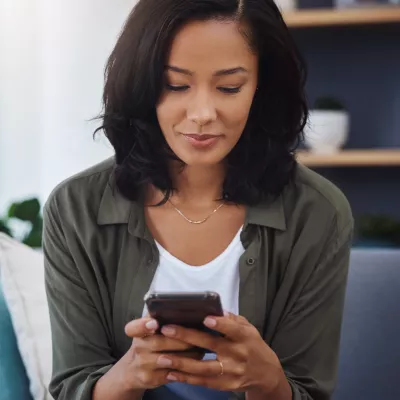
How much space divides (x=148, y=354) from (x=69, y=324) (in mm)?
244

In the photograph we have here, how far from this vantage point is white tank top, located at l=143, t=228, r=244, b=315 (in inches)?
47.9

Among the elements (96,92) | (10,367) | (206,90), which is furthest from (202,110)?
(96,92)

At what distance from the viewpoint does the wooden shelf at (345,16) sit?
2.41m

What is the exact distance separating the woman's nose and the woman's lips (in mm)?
24

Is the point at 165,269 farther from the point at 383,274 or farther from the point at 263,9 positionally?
the point at 383,274

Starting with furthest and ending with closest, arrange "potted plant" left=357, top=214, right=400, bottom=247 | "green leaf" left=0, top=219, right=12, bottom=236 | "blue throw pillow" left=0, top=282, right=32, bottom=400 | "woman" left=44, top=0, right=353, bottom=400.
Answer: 1. "potted plant" left=357, top=214, right=400, bottom=247
2. "green leaf" left=0, top=219, right=12, bottom=236
3. "blue throw pillow" left=0, top=282, right=32, bottom=400
4. "woman" left=44, top=0, right=353, bottom=400

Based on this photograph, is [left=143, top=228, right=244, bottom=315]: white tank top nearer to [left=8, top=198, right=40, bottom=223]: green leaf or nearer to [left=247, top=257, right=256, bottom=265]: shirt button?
[left=247, top=257, right=256, bottom=265]: shirt button

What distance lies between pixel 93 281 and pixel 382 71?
1.64 meters

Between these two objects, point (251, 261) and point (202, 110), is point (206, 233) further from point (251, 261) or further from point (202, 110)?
point (202, 110)

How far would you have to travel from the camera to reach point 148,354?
102cm

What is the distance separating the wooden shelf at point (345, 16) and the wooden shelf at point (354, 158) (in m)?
0.38

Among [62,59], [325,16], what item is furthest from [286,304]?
[62,59]

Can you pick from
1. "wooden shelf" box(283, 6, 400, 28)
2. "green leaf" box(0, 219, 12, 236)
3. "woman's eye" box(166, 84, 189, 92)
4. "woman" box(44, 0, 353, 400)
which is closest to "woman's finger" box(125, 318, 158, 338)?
"woman" box(44, 0, 353, 400)

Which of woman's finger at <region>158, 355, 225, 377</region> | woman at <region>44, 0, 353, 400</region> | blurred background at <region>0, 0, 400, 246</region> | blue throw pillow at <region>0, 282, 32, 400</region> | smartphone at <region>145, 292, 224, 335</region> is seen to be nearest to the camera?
smartphone at <region>145, 292, 224, 335</region>
